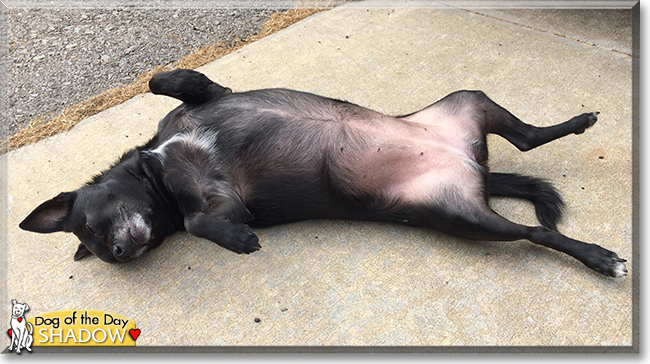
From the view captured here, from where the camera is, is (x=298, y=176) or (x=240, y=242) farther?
(x=298, y=176)

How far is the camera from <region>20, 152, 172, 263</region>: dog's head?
A: 278 centimetres

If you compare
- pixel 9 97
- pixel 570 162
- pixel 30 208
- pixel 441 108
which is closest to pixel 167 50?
pixel 9 97

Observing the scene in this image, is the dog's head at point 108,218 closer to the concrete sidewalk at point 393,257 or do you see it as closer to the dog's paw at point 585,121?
the concrete sidewalk at point 393,257

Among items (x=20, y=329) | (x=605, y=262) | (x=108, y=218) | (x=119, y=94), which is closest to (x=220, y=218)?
(x=108, y=218)

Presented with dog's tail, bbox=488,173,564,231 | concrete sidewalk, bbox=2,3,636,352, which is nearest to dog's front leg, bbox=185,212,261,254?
concrete sidewalk, bbox=2,3,636,352

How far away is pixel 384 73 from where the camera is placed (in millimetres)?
4168

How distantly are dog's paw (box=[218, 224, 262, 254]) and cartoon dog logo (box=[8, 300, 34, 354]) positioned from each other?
1180mm

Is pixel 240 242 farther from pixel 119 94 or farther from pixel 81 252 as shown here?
pixel 119 94

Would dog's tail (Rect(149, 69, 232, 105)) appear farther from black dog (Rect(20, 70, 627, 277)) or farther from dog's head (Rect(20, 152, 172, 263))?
dog's head (Rect(20, 152, 172, 263))

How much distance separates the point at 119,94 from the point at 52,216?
1.75 m

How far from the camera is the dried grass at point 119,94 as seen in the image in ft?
12.9

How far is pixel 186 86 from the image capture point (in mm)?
3109

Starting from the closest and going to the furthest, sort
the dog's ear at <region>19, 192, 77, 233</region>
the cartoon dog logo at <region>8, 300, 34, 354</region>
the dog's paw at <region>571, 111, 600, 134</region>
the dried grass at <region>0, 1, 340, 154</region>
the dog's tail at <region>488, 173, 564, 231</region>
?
the cartoon dog logo at <region>8, 300, 34, 354</region>, the dog's ear at <region>19, 192, 77, 233</region>, the dog's tail at <region>488, 173, 564, 231</region>, the dog's paw at <region>571, 111, 600, 134</region>, the dried grass at <region>0, 1, 340, 154</region>

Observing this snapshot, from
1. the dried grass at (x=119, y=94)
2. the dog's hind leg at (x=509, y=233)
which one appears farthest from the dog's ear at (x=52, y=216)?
→ the dog's hind leg at (x=509, y=233)
